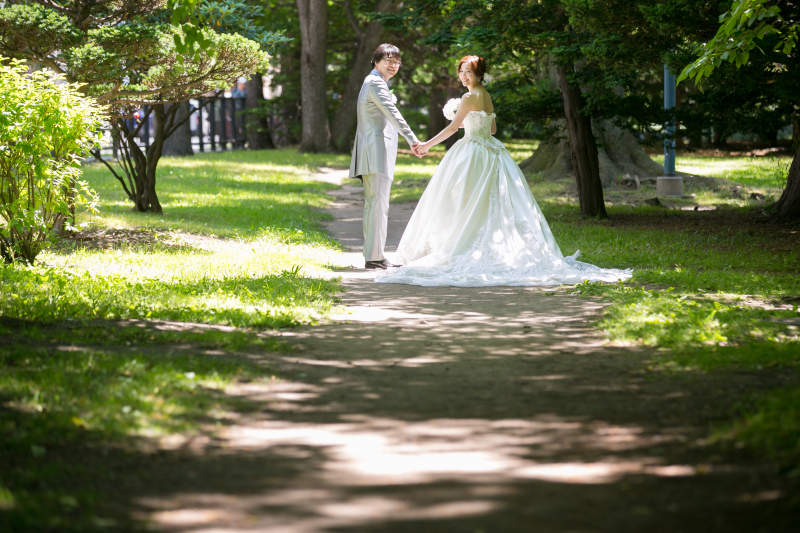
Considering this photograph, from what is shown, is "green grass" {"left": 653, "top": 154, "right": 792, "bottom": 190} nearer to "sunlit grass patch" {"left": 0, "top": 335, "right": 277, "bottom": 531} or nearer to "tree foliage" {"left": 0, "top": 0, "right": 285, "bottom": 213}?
"tree foliage" {"left": 0, "top": 0, "right": 285, "bottom": 213}

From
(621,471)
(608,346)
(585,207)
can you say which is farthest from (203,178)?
(621,471)

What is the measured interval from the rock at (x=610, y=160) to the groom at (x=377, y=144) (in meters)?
10.2

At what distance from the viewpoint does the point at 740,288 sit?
7.12m

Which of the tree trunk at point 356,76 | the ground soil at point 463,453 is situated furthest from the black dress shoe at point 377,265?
the tree trunk at point 356,76

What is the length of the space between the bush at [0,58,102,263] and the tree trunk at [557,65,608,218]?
24.1 feet

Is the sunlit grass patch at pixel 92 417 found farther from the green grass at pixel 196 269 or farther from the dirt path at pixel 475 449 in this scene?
the green grass at pixel 196 269

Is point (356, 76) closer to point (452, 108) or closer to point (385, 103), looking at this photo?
point (452, 108)

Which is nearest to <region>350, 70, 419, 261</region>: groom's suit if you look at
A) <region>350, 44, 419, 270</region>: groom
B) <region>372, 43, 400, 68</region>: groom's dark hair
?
<region>350, 44, 419, 270</region>: groom

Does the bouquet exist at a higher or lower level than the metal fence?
lower

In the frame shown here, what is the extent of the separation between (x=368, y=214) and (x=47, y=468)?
240 inches

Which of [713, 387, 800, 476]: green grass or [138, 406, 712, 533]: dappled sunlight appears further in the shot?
[713, 387, 800, 476]: green grass

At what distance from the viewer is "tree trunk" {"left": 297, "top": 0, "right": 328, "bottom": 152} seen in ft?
90.1

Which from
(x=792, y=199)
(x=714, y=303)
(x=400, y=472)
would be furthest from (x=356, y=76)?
(x=400, y=472)

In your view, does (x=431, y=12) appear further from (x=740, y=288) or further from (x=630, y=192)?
(x=740, y=288)
